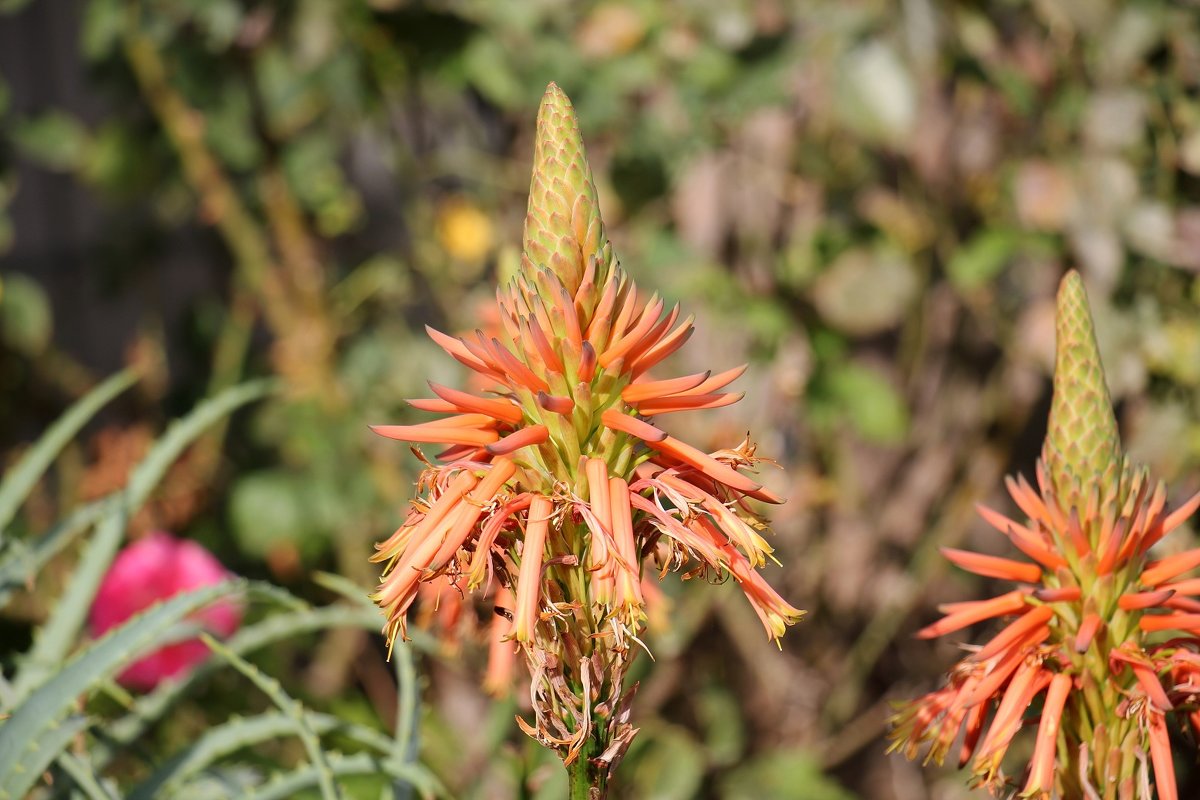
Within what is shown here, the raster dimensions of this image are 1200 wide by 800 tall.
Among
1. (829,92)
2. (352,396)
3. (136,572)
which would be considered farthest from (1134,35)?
(136,572)

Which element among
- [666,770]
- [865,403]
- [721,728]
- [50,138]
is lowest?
[721,728]

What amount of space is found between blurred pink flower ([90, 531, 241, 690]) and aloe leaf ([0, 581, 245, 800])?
625 millimetres

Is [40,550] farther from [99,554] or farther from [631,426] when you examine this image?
[631,426]

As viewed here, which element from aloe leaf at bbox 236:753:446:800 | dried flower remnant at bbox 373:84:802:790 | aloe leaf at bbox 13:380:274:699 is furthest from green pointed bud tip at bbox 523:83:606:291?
aloe leaf at bbox 13:380:274:699

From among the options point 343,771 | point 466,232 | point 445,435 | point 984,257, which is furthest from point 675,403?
point 466,232

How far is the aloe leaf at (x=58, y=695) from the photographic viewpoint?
87cm

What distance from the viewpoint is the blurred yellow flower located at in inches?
91.0

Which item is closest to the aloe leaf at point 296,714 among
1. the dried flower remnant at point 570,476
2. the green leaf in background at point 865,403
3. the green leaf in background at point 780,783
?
the dried flower remnant at point 570,476

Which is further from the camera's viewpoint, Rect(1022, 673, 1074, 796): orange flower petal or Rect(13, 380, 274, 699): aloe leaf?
Rect(13, 380, 274, 699): aloe leaf

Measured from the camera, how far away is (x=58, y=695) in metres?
0.88

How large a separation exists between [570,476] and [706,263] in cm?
136

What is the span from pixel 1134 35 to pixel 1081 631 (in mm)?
1289

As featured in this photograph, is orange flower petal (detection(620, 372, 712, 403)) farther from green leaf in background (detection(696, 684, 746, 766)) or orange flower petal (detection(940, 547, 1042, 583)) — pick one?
green leaf in background (detection(696, 684, 746, 766))

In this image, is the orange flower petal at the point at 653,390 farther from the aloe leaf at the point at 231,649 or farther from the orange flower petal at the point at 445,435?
the aloe leaf at the point at 231,649
